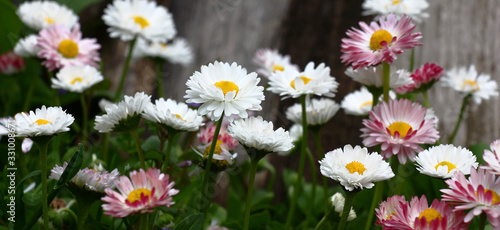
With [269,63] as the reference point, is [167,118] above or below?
below

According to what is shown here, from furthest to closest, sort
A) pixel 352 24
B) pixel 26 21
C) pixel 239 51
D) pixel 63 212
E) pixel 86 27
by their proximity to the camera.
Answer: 1. pixel 86 27
2. pixel 239 51
3. pixel 352 24
4. pixel 26 21
5. pixel 63 212

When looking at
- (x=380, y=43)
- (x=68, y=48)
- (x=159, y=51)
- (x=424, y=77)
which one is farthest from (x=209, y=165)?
(x=159, y=51)

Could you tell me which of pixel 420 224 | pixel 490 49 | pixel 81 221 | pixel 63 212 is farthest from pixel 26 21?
pixel 490 49

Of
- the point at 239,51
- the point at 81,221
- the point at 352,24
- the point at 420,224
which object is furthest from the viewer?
the point at 239,51

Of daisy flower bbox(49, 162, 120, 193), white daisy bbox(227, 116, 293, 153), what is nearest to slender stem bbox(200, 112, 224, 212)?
white daisy bbox(227, 116, 293, 153)

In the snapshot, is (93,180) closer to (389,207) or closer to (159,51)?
(389,207)

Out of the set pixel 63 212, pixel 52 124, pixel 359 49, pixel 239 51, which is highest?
pixel 239 51

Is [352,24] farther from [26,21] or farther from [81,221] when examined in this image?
[81,221]

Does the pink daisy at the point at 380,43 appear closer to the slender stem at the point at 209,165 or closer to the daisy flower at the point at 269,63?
the slender stem at the point at 209,165
